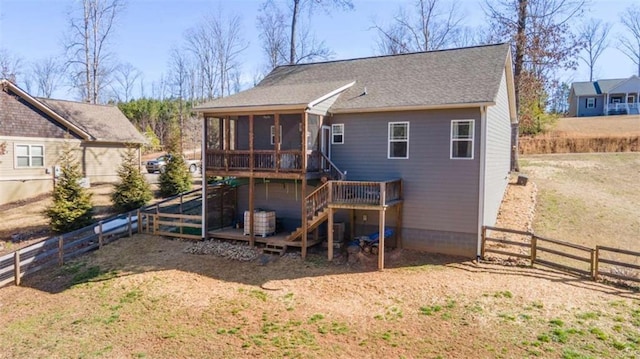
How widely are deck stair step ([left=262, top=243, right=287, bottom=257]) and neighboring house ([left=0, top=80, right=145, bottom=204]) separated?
1501cm

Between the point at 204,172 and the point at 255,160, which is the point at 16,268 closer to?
the point at 204,172

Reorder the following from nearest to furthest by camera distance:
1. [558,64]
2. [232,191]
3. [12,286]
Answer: [12,286] < [232,191] < [558,64]

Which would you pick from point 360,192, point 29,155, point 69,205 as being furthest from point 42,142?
point 360,192

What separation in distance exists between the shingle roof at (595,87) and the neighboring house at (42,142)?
52019mm

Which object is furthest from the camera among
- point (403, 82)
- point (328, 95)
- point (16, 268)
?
point (403, 82)

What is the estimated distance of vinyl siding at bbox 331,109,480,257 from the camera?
12398mm

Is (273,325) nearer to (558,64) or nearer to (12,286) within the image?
(12,286)

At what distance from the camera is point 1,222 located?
1730 cm

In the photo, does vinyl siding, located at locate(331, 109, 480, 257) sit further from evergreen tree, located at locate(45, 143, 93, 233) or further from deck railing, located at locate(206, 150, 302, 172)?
evergreen tree, located at locate(45, 143, 93, 233)

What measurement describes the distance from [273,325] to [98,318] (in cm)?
423

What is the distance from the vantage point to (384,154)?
13.6 metres

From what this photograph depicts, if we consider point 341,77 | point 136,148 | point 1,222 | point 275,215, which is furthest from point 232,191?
point 136,148

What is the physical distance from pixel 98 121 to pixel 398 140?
2119cm

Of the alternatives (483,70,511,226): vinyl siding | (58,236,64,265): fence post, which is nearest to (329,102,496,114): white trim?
(483,70,511,226): vinyl siding
